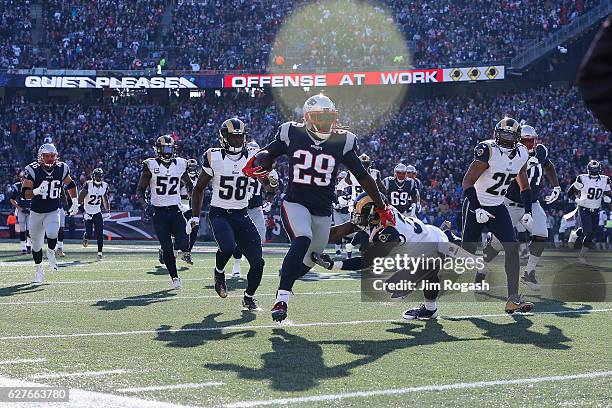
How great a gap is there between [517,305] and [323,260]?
203cm

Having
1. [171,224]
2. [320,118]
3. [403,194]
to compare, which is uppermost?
[320,118]

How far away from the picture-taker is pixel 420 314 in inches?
339

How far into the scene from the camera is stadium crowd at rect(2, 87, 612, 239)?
3172cm

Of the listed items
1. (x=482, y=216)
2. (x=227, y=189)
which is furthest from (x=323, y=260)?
(x=227, y=189)

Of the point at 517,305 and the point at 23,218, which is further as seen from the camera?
the point at 23,218

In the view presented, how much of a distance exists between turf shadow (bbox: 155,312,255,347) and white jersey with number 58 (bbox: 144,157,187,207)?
3.46 meters

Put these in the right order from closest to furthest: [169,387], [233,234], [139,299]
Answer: [169,387] < [233,234] < [139,299]

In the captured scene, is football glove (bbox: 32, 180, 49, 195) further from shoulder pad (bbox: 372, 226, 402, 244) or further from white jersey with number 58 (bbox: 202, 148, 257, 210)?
shoulder pad (bbox: 372, 226, 402, 244)

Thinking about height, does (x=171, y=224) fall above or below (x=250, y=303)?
above

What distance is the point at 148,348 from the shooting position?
6.50 metres

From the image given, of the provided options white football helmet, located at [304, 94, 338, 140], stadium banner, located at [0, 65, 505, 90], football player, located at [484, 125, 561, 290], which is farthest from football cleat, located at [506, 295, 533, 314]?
stadium banner, located at [0, 65, 505, 90]

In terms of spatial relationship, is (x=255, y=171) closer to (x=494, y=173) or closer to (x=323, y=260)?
(x=323, y=260)

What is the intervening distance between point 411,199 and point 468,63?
21.0 m

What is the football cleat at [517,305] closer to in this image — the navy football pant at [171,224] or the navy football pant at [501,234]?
the navy football pant at [501,234]
